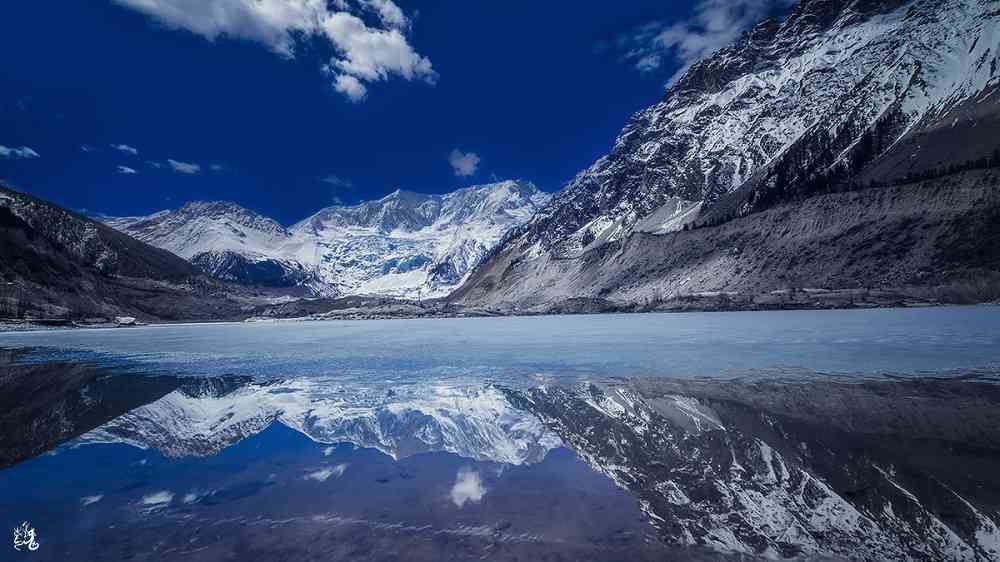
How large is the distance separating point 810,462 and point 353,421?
498 inches

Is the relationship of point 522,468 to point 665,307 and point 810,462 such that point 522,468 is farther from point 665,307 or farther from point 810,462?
point 665,307

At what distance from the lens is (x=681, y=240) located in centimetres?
16888

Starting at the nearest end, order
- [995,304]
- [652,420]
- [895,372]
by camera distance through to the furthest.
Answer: [652,420] → [895,372] → [995,304]

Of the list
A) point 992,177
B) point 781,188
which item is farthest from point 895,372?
point 781,188

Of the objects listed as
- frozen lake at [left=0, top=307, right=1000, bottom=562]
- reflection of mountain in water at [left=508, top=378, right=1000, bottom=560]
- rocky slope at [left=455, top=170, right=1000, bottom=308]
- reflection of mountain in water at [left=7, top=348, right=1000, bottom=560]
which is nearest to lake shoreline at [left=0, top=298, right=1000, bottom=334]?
rocky slope at [left=455, top=170, right=1000, bottom=308]

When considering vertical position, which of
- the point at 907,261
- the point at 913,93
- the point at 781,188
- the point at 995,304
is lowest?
the point at 995,304

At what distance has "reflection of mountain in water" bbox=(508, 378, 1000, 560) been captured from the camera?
7.32m

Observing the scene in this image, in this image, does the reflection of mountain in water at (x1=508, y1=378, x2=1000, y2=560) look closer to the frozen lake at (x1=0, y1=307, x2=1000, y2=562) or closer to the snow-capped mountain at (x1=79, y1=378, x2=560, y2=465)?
the frozen lake at (x1=0, y1=307, x2=1000, y2=562)

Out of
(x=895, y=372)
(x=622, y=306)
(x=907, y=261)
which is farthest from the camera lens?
(x=622, y=306)

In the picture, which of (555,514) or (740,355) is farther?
(740,355)

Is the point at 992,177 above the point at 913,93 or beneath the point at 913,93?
beneath

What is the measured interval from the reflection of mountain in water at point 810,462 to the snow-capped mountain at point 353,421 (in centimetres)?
149

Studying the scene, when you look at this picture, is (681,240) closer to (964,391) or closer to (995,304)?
(995,304)

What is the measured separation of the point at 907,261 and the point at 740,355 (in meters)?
101
